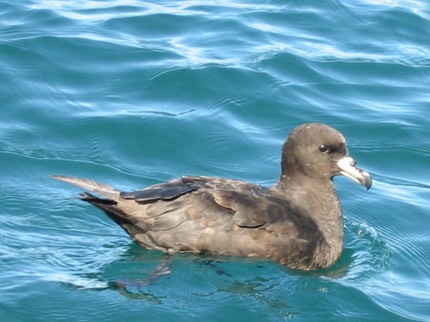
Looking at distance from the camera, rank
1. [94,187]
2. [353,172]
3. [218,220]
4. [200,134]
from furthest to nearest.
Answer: [200,134] < [353,172] < [94,187] < [218,220]

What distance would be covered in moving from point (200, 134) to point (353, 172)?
253 cm

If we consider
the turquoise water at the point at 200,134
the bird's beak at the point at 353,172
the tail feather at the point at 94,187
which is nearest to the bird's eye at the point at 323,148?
the bird's beak at the point at 353,172

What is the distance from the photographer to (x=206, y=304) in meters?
7.98

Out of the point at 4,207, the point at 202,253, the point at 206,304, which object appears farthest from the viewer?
the point at 4,207

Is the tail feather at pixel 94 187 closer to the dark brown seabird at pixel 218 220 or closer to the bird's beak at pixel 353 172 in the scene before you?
the dark brown seabird at pixel 218 220

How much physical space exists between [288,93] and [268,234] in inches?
157

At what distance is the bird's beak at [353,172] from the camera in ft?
29.0

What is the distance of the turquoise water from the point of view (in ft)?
26.9

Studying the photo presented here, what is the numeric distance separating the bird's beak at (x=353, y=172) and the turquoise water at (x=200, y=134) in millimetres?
649

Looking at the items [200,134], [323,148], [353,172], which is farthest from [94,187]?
[200,134]

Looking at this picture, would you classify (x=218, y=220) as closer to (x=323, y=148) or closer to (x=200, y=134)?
(x=323, y=148)

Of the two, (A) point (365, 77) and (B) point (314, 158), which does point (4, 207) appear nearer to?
(B) point (314, 158)

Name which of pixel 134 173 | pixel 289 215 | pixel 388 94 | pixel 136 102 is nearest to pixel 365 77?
pixel 388 94

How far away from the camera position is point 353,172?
8.91 meters
